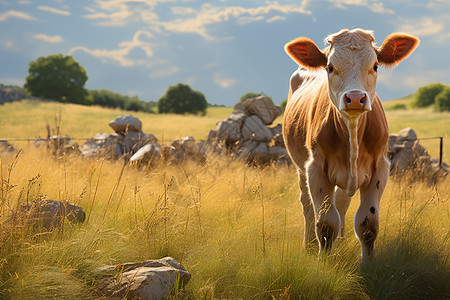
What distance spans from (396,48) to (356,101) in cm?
98

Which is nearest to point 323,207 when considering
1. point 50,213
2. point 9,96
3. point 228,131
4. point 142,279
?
point 142,279

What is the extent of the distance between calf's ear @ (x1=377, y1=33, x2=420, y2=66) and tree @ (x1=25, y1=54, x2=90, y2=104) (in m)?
53.2

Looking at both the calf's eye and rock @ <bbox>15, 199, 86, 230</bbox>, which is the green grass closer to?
rock @ <bbox>15, 199, 86, 230</bbox>

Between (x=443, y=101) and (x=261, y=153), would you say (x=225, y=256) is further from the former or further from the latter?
(x=443, y=101)

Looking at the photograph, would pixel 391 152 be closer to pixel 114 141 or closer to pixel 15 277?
pixel 114 141

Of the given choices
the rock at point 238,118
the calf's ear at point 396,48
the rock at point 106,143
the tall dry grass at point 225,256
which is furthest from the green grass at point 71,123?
the calf's ear at point 396,48

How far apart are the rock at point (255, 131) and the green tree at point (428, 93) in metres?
55.9

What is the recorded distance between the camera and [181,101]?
171 ft

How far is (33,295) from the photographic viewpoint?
2.92 meters

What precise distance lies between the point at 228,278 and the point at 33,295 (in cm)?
144

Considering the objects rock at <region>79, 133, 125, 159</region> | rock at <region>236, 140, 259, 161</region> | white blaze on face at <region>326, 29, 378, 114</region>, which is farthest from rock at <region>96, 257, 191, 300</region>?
rock at <region>79, 133, 125, 159</region>

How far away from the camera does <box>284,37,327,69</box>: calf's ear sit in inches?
151

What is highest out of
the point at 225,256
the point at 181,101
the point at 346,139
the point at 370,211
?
the point at 181,101

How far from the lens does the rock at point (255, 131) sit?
11844 mm
